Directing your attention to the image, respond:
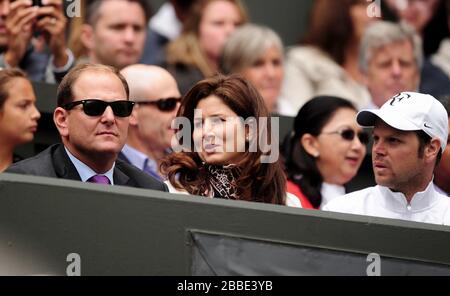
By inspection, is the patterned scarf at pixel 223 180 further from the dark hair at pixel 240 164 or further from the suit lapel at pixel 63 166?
the suit lapel at pixel 63 166

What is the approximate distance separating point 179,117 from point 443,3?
5180mm

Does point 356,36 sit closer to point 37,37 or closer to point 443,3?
point 443,3

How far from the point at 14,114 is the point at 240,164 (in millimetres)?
1436

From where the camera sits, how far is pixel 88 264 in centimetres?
720

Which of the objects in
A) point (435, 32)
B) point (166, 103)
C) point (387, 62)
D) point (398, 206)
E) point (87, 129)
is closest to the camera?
point (87, 129)

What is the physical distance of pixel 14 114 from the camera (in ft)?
28.1

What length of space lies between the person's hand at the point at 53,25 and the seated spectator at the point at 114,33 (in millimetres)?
805

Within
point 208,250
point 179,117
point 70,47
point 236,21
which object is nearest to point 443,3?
point 236,21

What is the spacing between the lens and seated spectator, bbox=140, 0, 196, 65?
38.8 feet

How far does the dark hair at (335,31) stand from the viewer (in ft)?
39.2

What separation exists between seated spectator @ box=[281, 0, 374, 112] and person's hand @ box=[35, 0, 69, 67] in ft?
8.22

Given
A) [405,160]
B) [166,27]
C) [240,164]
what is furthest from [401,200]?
[166,27]

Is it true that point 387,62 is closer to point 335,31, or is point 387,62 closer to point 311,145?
point 335,31

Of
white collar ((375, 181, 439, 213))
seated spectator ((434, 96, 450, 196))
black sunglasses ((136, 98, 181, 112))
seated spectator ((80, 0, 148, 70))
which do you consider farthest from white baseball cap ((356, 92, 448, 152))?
seated spectator ((80, 0, 148, 70))
